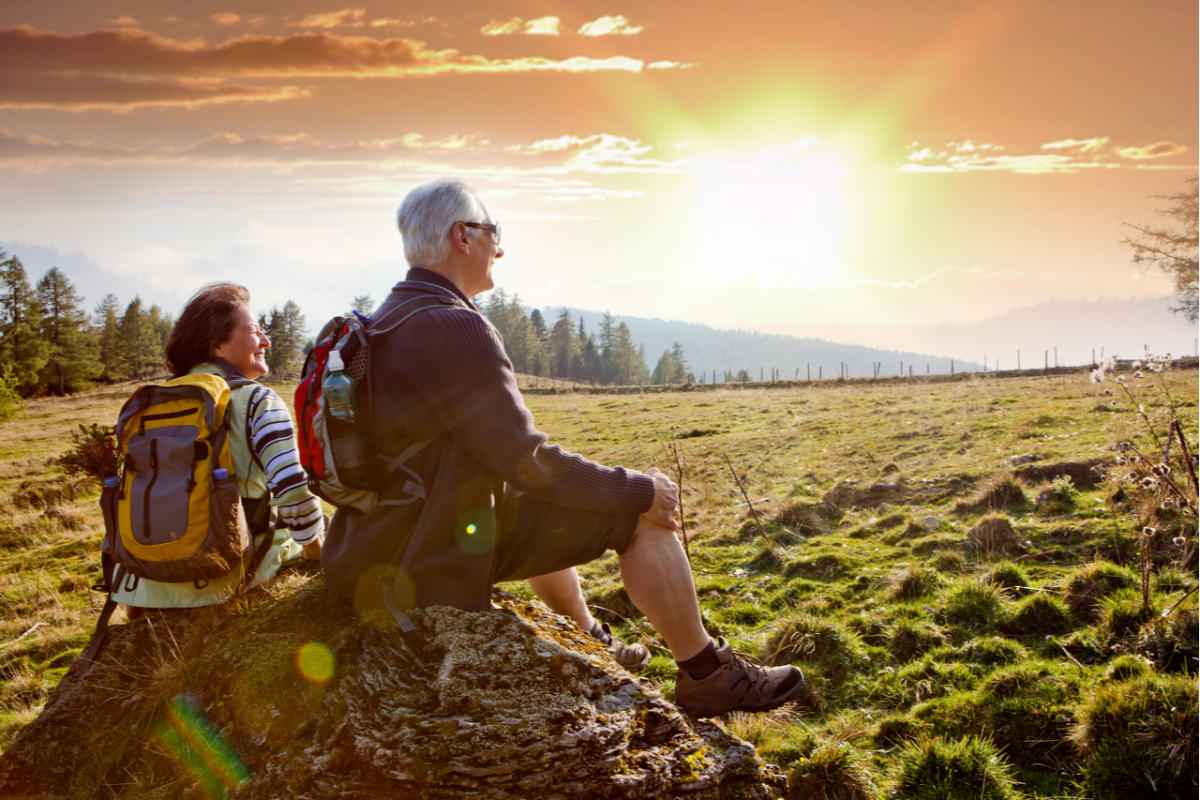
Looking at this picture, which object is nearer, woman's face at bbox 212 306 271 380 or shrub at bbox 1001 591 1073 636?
woman's face at bbox 212 306 271 380

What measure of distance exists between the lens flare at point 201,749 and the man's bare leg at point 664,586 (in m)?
1.71

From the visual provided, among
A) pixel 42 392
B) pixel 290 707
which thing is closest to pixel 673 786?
pixel 290 707

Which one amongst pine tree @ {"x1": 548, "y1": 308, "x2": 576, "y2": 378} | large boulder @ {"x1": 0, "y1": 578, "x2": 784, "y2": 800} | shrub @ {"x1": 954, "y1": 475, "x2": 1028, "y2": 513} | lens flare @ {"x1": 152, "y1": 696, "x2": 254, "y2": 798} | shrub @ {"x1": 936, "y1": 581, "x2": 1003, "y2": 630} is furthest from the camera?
pine tree @ {"x1": 548, "y1": 308, "x2": 576, "y2": 378}

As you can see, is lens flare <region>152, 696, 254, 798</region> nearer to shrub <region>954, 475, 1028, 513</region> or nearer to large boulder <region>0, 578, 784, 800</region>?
large boulder <region>0, 578, 784, 800</region>

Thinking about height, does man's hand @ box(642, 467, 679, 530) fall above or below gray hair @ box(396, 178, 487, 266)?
below

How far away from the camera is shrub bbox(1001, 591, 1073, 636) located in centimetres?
494

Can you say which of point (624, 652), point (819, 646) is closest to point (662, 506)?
point (624, 652)

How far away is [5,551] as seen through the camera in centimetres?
896

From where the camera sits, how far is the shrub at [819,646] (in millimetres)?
4867

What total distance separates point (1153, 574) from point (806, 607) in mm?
2795

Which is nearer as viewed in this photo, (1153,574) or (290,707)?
(290,707)

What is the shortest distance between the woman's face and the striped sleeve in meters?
0.40

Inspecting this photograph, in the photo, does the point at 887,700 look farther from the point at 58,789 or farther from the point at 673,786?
the point at 58,789

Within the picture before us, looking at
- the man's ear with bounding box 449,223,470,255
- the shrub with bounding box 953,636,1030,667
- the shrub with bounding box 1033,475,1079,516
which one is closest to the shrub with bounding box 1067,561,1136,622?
the shrub with bounding box 953,636,1030,667
